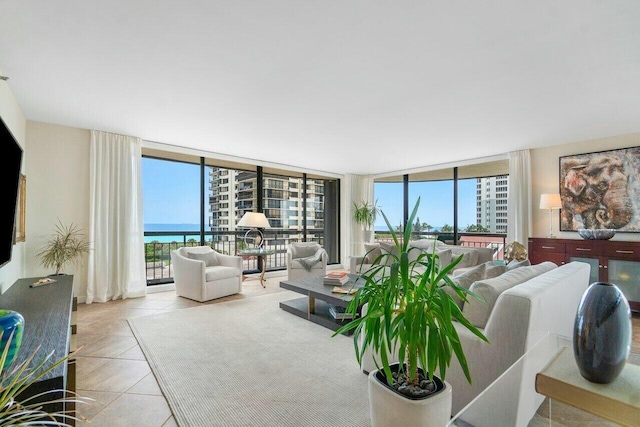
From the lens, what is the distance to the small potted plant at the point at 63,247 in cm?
372

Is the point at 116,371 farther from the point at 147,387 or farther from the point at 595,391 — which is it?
the point at 595,391

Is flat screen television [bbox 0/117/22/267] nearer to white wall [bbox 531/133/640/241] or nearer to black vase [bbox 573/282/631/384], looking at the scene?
black vase [bbox 573/282/631/384]

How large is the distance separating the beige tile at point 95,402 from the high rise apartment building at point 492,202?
6.33 metres

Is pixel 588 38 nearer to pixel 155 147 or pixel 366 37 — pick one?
pixel 366 37

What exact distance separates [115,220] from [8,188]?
247 cm

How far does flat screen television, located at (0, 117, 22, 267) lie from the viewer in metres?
2.11

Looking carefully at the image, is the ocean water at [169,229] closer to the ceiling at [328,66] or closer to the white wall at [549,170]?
the ceiling at [328,66]

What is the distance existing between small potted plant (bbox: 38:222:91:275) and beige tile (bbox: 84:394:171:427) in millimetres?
2454

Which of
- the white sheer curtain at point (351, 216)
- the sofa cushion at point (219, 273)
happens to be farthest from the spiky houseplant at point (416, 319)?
the white sheer curtain at point (351, 216)

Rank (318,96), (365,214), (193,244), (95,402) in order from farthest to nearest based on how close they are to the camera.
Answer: (365,214), (193,244), (318,96), (95,402)

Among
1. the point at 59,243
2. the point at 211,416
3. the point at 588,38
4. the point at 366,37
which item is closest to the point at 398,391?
the point at 211,416

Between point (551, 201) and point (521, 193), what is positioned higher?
point (521, 193)

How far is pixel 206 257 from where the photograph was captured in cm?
497

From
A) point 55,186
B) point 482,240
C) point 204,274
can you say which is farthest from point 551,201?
point 55,186
